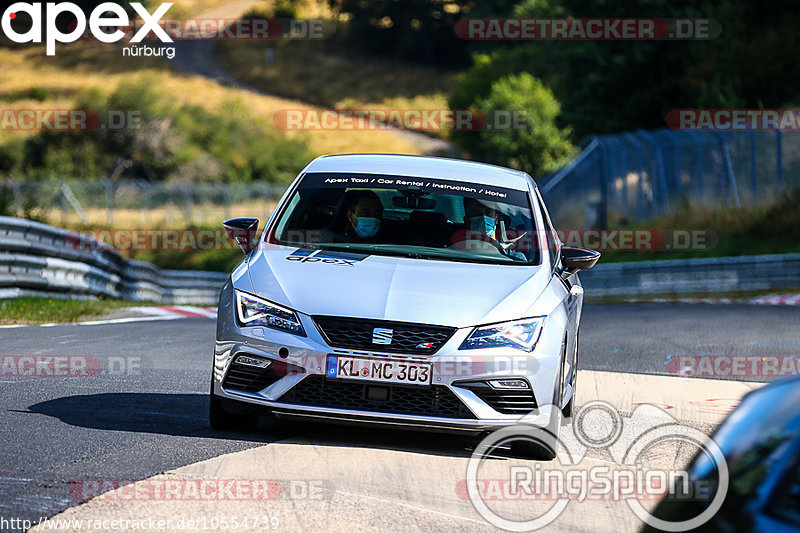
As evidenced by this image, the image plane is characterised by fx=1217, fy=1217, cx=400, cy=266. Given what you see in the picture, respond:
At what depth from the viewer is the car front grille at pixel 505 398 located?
6366 mm

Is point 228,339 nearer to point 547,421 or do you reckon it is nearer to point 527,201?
point 547,421

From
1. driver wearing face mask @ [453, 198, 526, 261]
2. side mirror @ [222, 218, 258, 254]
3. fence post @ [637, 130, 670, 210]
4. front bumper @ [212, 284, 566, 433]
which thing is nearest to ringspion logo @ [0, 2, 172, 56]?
fence post @ [637, 130, 670, 210]

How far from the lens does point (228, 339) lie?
662 cm

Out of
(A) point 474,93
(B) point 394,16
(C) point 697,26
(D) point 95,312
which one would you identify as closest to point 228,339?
(D) point 95,312

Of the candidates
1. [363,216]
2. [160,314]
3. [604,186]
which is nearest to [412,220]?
[363,216]

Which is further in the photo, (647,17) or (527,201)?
(647,17)

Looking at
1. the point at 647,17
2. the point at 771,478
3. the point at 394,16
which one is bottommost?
the point at 771,478

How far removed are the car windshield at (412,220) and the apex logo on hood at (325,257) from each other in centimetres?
12

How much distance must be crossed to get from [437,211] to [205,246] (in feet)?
106

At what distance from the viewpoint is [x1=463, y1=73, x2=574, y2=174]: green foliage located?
66.5 meters

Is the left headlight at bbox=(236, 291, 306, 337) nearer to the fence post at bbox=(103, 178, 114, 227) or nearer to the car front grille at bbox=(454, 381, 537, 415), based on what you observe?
the car front grille at bbox=(454, 381, 537, 415)

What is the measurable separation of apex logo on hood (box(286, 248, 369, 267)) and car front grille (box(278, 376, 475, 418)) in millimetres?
878
